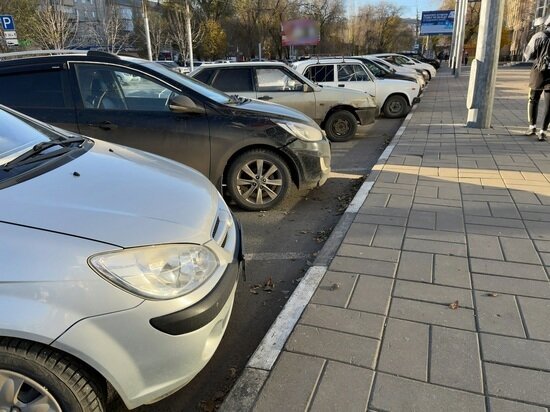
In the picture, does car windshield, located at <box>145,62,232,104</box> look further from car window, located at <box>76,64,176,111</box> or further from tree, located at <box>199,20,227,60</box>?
tree, located at <box>199,20,227,60</box>

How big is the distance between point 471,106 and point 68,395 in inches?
379

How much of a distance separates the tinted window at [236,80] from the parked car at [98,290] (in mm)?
6814

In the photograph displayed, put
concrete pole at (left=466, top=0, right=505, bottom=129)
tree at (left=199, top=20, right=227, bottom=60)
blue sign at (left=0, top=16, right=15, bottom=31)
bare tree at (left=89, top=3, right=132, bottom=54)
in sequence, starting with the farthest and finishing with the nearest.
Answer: tree at (left=199, top=20, right=227, bottom=60) < bare tree at (left=89, top=3, right=132, bottom=54) < blue sign at (left=0, top=16, right=15, bottom=31) < concrete pole at (left=466, top=0, right=505, bottom=129)

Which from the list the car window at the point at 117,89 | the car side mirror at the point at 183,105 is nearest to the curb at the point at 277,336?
the car side mirror at the point at 183,105

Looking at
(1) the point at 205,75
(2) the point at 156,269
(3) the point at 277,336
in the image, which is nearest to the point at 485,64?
(1) the point at 205,75

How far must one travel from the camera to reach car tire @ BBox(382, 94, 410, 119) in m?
12.4

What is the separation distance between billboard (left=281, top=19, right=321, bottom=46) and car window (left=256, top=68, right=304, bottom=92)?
46566 millimetres

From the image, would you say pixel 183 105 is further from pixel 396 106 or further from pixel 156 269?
pixel 396 106

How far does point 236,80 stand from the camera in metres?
8.80

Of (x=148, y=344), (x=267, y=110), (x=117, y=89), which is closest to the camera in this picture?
(x=148, y=344)

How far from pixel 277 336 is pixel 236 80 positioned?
276 inches

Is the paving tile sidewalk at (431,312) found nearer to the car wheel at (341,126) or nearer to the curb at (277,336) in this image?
the curb at (277,336)

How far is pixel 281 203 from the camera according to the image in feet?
17.6

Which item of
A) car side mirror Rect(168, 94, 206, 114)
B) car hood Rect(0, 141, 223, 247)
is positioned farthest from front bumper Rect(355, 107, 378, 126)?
car hood Rect(0, 141, 223, 247)
